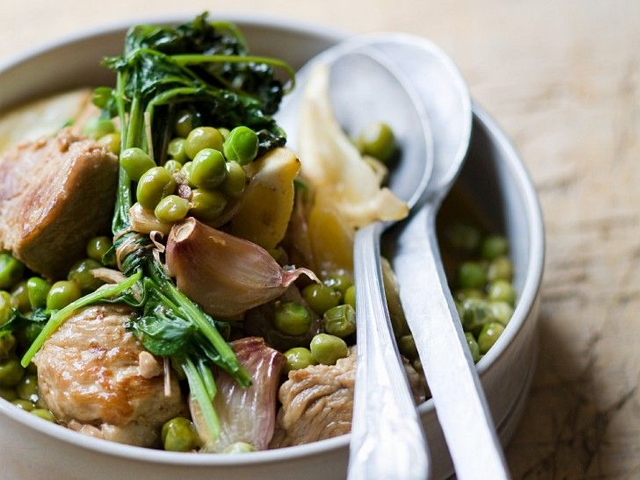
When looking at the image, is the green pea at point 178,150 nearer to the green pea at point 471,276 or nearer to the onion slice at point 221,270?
the onion slice at point 221,270

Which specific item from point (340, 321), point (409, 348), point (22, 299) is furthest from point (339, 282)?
point (22, 299)

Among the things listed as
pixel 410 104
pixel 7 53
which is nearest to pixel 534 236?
pixel 410 104

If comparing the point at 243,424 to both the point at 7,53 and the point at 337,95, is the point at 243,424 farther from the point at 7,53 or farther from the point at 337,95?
the point at 7,53

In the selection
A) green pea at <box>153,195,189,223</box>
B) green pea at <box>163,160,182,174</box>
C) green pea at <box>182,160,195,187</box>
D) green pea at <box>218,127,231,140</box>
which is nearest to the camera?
green pea at <box>153,195,189,223</box>

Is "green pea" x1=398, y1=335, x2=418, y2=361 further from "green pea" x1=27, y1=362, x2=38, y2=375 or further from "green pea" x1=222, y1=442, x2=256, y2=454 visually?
"green pea" x1=27, y1=362, x2=38, y2=375

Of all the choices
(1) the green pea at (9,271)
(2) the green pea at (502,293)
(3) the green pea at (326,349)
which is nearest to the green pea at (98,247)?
(1) the green pea at (9,271)

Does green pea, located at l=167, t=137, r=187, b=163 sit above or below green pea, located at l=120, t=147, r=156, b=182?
below

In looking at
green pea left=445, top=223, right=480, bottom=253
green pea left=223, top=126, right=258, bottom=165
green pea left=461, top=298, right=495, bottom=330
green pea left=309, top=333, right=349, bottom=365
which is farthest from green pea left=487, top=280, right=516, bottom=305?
green pea left=223, top=126, right=258, bottom=165
